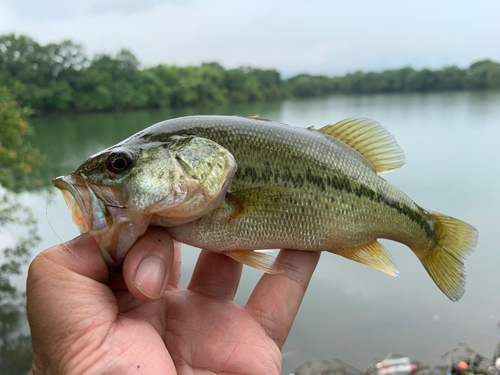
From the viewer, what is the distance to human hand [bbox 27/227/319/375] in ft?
4.20

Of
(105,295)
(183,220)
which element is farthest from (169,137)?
(105,295)

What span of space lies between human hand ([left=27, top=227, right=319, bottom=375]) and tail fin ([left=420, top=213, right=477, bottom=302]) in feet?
2.85

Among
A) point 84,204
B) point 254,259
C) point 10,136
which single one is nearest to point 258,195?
point 254,259

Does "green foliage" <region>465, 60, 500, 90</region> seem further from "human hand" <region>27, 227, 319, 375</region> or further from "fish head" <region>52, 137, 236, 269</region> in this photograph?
"fish head" <region>52, 137, 236, 269</region>

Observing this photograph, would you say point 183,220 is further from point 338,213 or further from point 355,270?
point 355,270

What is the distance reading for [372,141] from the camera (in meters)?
Result: 2.05

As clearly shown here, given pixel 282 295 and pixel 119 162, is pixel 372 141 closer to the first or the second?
pixel 282 295

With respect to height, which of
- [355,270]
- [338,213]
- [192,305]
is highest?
[338,213]

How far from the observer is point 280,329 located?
1.86 m

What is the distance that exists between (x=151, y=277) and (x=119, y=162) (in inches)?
21.6

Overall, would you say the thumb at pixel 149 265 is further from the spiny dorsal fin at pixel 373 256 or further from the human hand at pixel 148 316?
the spiny dorsal fin at pixel 373 256

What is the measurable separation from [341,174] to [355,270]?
21.7 ft

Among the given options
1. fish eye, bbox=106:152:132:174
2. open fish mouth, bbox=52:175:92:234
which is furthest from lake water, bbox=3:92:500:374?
fish eye, bbox=106:152:132:174

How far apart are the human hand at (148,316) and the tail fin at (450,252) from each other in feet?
2.85
